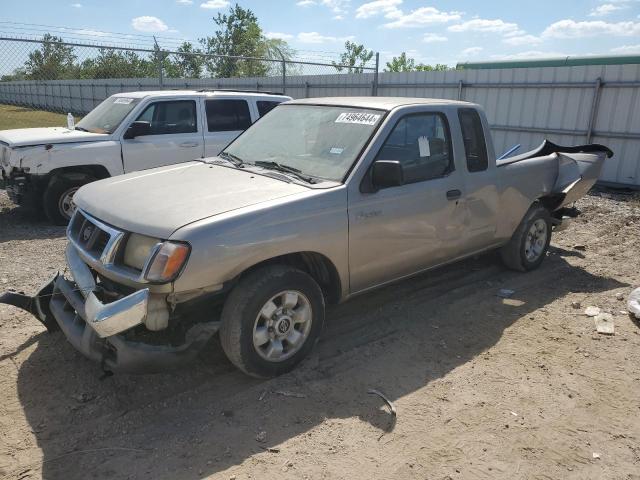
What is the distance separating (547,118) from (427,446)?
33.6 feet

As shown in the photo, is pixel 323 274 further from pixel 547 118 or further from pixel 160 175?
pixel 547 118

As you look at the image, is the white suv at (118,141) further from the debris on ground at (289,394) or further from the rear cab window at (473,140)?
the debris on ground at (289,394)

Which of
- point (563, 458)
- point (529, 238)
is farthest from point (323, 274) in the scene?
point (529, 238)

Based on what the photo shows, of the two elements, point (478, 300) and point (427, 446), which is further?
point (478, 300)

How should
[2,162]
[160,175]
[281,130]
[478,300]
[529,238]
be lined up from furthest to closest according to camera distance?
[2,162] < [529,238] < [478,300] < [281,130] < [160,175]

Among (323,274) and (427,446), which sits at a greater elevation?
(323,274)

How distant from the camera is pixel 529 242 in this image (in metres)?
5.84

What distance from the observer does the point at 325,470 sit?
281cm

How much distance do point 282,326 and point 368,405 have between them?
77 centimetres

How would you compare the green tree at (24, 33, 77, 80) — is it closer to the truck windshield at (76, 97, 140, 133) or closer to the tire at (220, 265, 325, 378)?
the truck windshield at (76, 97, 140, 133)

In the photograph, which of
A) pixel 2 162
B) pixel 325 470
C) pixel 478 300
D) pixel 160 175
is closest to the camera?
pixel 325 470

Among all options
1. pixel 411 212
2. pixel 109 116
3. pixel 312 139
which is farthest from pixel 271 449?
pixel 109 116

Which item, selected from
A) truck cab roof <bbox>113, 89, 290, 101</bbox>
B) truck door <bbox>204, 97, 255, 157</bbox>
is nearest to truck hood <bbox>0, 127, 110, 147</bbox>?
truck cab roof <bbox>113, 89, 290, 101</bbox>

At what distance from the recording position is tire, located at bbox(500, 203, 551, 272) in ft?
18.5
